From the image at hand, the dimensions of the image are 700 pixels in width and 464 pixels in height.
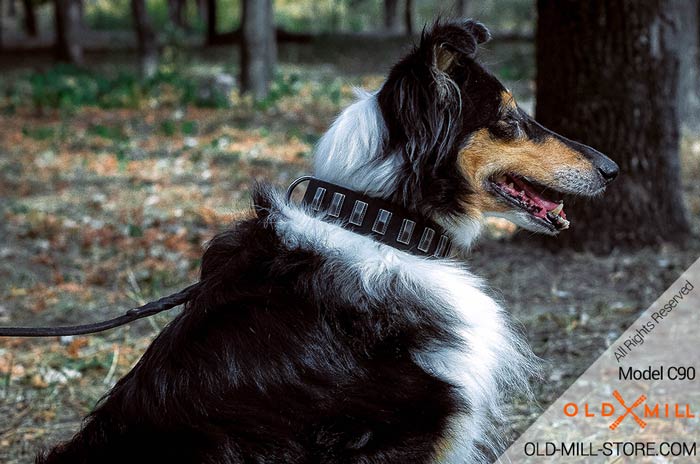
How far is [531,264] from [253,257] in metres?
3.49

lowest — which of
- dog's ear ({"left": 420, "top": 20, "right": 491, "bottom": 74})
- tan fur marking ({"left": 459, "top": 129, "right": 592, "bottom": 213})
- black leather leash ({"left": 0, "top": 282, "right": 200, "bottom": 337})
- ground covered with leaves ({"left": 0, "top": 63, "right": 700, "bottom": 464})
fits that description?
ground covered with leaves ({"left": 0, "top": 63, "right": 700, "bottom": 464})

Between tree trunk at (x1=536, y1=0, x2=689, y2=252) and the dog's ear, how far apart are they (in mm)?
2935

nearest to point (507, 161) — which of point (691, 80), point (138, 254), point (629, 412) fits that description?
point (629, 412)

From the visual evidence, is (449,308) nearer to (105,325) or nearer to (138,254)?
(105,325)

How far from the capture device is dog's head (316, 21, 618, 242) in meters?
2.50

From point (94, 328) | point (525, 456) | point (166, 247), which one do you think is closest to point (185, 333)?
point (94, 328)

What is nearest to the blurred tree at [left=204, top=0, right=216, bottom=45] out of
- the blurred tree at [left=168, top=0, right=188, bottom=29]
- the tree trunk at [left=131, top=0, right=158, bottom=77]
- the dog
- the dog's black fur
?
the blurred tree at [left=168, top=0, right=188, bottom=29]

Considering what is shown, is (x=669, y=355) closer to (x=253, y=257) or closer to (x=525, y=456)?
(x=525, y=456)

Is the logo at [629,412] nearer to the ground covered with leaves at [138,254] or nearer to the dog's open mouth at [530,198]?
the ground covered with leaves at [138,254]

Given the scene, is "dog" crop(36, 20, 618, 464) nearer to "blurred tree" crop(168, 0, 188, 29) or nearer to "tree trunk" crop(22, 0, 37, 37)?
"blurred tree" crop(168, 0, 188, 29)

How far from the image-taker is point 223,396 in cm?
218

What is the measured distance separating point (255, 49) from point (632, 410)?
35.7 feet

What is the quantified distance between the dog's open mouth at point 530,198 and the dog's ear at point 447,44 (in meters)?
0.45

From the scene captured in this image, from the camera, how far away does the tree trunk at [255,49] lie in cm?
1323
